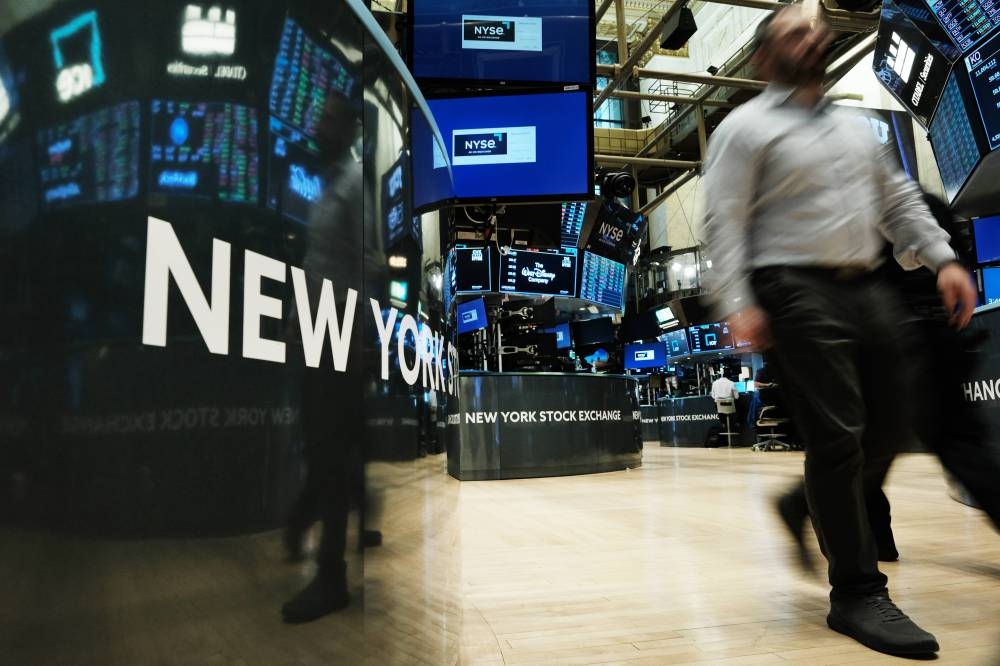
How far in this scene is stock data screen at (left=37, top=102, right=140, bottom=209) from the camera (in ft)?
1.73

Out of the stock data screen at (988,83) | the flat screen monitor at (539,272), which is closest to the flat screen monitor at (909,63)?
the stock data screen at (988,83)

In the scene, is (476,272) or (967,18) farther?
(476,272)

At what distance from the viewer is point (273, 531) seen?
75 centimetres

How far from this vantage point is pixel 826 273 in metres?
1.53

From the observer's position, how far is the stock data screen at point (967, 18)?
484 cm

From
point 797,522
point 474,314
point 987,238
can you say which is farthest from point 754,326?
point 987,238

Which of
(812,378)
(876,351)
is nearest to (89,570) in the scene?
(812,378)

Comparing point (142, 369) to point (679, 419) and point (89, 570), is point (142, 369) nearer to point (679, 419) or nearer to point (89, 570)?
point (89, 570)

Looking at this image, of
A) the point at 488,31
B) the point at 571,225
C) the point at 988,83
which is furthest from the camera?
the point at 571,225

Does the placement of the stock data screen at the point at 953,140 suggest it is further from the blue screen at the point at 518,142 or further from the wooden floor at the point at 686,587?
the blue screen at the point at 518,142

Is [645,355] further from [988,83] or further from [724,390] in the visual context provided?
[988,83]

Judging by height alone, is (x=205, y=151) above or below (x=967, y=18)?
below

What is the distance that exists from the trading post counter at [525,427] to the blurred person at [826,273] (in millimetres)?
4604

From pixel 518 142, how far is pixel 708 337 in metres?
12.4
